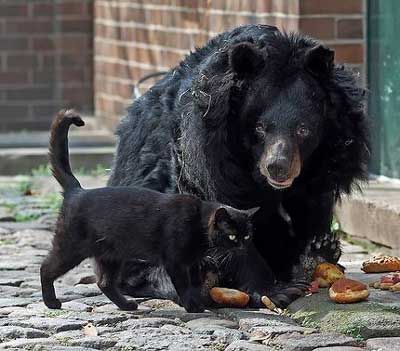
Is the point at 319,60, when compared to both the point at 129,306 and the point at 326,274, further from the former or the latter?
the point at 129,306

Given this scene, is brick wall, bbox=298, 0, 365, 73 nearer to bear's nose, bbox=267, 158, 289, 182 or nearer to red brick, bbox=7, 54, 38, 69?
bear's nose, bbox=267, 158, 289, 182

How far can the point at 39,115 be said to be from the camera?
48.9 ft

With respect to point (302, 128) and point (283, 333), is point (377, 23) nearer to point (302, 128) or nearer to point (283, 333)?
point (302, 128)

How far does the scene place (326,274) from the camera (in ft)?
20.4

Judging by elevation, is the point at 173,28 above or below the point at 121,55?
above

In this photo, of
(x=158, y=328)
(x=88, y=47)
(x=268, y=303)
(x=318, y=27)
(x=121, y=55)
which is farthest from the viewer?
(x=88, y=47)

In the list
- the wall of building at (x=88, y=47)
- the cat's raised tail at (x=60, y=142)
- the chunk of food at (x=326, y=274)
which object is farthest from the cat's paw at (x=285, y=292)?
the wall of building at (x=88, y=47)

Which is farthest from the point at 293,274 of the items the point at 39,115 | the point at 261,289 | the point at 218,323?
the point at 39,115

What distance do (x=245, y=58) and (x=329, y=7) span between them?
2.68 meters

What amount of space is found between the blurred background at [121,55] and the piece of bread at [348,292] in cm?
152

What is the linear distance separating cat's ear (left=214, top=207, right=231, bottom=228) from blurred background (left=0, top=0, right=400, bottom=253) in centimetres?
191

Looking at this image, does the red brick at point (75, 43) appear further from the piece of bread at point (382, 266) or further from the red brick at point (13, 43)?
→ the piece of bread at point (382, 266)

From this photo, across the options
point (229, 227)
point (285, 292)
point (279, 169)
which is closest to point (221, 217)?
point (229, 227)

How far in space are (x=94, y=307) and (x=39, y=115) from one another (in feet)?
29.6
